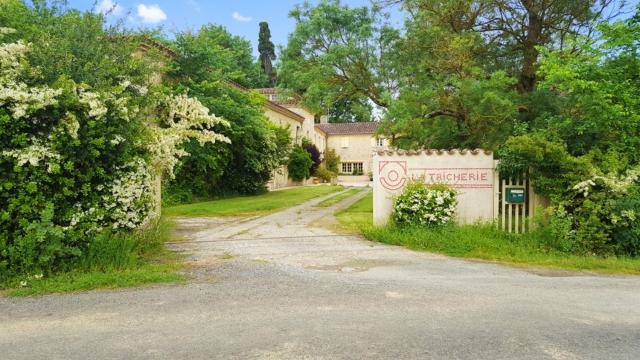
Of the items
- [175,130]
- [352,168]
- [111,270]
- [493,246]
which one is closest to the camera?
[111,270]

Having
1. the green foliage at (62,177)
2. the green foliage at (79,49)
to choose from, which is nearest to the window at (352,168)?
the green foliage at (79,49)

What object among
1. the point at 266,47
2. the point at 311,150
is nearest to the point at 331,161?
the point at 311,150

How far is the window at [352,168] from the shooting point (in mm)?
53578

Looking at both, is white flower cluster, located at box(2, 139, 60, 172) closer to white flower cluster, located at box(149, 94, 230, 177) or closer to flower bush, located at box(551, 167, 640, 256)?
white flower cluster, located at box(149, 94, 230, 177)

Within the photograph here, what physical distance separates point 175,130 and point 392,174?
4.80 metres

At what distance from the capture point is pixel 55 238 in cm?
632

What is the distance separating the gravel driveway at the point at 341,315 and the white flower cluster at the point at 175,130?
2225 millimetres

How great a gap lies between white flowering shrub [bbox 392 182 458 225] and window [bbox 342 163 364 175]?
43802 mm

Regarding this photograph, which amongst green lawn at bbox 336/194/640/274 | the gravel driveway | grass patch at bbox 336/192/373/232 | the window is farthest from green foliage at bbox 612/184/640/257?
the window

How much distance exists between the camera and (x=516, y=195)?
9367 mm

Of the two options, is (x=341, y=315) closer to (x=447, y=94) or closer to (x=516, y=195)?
(x=516, y=195)

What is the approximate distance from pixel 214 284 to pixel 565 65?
8.56 meters

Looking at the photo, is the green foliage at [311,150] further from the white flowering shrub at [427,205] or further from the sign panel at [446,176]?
the white flowering shrub at [427,205]

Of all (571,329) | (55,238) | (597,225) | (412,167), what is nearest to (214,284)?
(55,238)
